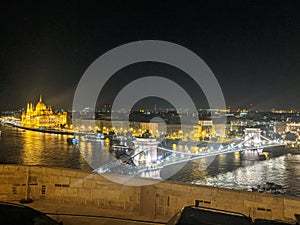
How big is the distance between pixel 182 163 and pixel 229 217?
20.8 metres

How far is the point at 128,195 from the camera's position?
2510mm

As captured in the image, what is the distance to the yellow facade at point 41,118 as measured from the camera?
5578 centimetres

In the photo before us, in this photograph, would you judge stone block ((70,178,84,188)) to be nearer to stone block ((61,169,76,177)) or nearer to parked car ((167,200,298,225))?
stone block ((61,169,76,177))

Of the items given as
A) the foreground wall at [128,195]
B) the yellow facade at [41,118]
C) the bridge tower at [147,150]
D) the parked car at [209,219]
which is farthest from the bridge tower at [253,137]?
the parked car at [209,219]

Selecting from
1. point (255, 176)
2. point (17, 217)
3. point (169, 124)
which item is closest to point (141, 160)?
point (255, 176)

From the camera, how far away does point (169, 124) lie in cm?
4416

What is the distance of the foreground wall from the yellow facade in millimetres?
53261

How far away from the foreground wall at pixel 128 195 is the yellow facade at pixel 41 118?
53.3 m

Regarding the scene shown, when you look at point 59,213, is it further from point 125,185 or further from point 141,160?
point 141,160

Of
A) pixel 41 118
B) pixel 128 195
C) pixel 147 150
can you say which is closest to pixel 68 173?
pixel 128 195

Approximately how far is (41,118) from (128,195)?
5755 centimetres

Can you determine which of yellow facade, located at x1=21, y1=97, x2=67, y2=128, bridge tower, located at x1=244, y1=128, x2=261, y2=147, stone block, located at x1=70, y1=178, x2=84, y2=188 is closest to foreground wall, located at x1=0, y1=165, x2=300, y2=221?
stone block, located at x1=70, y1=178, x2=84, y2=188

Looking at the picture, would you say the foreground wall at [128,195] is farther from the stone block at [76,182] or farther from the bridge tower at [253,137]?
the bridge tower at [253,137]

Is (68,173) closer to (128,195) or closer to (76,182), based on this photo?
(76,182)
